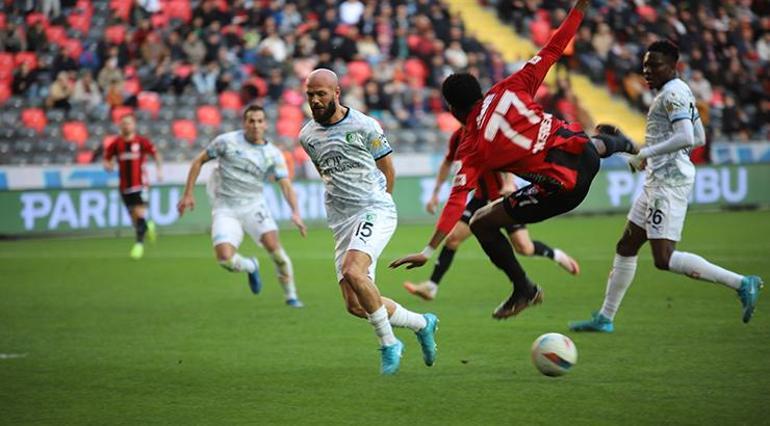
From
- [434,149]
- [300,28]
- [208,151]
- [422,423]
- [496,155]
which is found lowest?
[434,149]

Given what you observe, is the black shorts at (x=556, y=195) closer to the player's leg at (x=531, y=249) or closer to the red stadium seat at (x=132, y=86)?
the player's leg at (x=531, y=249)

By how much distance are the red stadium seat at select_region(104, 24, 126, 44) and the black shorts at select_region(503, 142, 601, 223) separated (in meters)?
19.0

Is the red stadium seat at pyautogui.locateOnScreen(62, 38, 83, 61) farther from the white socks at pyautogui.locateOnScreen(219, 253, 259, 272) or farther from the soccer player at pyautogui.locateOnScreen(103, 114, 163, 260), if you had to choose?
the white socks at pyautogui.locateOnScreen(219, 253, 259, 272)

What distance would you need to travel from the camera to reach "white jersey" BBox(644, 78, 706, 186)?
894 centimetres

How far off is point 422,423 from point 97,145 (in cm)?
1796

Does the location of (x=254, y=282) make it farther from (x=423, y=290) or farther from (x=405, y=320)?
(x=405, y=320)

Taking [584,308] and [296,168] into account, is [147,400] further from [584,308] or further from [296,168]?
[296,168]

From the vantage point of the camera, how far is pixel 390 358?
315 inches

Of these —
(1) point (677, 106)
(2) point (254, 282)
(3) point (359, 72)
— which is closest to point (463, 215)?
(2) point (254, 282)

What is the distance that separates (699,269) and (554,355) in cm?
229

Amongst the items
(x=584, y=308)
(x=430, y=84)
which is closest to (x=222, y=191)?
(x=584, y=308)

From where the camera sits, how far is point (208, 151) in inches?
A: 477

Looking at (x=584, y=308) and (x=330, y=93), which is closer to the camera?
(x=330, y=93)

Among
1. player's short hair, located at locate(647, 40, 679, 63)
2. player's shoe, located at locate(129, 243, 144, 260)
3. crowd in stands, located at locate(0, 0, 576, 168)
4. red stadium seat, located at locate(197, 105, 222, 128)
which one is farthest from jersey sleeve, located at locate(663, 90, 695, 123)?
red stadium seat, located at locate(197, 105, 222, 128)
